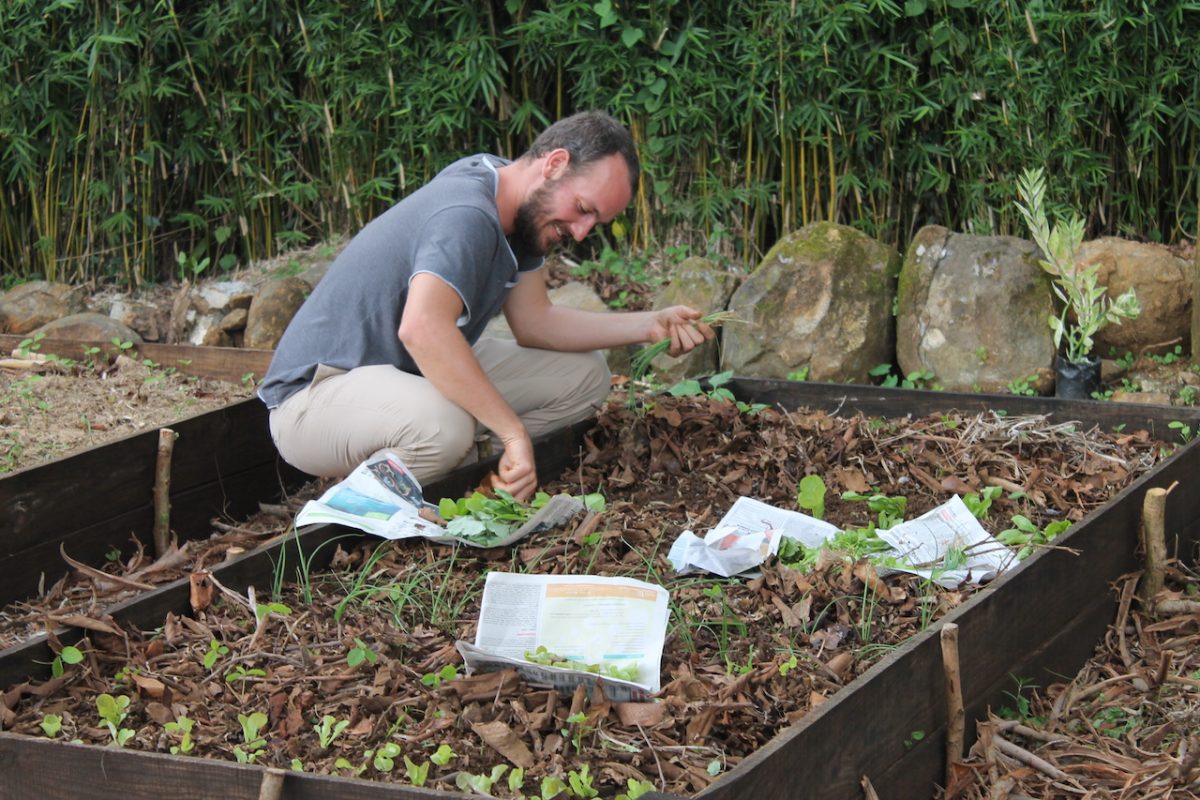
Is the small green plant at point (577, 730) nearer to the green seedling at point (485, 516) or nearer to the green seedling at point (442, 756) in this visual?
the green seedling at point (442, 756)

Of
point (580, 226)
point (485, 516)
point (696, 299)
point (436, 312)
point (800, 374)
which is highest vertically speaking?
point (580, 226)

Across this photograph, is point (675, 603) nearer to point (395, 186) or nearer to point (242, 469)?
point (242, 469)

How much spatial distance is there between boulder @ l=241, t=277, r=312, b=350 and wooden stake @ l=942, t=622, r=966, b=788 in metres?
3.85

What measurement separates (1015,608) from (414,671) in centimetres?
109

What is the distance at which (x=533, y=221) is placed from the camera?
129 inches

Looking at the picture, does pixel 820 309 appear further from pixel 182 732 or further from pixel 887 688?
pixel 182 732

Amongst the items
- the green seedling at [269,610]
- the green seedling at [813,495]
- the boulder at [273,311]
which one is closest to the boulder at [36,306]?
the boulder at [273,311]

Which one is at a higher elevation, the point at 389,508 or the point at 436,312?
the point at 436,312

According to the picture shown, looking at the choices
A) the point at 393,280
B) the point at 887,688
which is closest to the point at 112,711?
the point at 887,688

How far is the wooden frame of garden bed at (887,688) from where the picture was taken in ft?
5.57

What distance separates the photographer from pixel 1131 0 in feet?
14.7

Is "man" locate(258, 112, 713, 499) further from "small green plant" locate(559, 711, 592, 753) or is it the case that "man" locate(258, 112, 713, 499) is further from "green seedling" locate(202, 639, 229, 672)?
"small green plant" locate(559, 711, 592, 753)

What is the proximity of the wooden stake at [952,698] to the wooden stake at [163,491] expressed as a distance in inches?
78.5

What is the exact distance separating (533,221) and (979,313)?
6.69 feet
